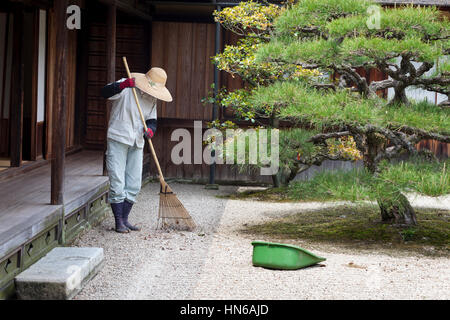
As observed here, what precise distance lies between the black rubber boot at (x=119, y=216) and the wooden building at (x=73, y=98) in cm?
29

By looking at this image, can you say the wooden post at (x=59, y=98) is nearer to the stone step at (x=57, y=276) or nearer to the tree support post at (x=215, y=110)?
the stone step at (x=57, y=276)

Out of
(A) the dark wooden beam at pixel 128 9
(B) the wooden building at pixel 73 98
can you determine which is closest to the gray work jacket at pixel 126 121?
(B) the wooden building at pixel 73 98

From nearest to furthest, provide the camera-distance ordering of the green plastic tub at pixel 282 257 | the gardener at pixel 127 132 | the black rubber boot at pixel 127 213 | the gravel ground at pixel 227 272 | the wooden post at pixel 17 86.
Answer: the gravel ground at pixel 227 272 → the green plastic tub at pixel 282 257 → the gardener at pixel 127 132 → the black rubber boot at pixel 127 213 → the wooden post at pixel 17 86

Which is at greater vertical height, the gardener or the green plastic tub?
the gardener

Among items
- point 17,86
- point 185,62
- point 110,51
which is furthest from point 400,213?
point 185,62

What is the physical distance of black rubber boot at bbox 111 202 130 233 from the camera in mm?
6879

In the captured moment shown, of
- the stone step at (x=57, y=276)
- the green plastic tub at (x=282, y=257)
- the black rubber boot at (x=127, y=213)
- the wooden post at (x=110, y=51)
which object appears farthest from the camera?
the wooden post at (x=110, y=51)

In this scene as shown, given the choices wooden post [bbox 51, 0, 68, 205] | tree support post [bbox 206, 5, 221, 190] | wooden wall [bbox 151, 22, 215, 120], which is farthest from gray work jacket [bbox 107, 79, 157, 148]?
wooden wall [bbox 151, 22, 215, 120]

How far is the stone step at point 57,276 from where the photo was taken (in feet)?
15.2

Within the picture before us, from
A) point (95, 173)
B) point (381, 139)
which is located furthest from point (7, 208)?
point (381, 139)

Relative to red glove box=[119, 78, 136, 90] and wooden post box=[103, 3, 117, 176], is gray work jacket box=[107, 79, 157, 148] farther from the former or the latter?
wooden post box=[103, 3, 117, 176]

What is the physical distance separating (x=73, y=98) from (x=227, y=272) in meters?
5.70

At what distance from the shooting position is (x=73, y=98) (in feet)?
34.3

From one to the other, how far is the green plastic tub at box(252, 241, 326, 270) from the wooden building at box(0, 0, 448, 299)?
1.71m
